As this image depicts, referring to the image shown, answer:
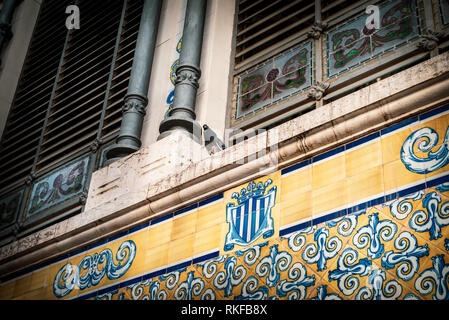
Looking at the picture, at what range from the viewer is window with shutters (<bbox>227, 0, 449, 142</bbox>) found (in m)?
5.30

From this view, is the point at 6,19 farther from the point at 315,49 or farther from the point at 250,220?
the point at 250,220

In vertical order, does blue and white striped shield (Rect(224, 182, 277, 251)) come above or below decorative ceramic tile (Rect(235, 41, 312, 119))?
below

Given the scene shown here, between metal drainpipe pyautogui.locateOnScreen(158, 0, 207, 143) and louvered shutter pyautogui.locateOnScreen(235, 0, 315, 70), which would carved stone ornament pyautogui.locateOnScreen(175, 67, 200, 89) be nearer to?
metal drainpipe pyautogui.locateOnScreen(158, 0, 207, 143)

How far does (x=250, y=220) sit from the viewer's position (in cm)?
467

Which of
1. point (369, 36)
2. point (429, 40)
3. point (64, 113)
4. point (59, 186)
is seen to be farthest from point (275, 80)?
point (64, 113)

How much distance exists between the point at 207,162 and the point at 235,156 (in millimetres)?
281

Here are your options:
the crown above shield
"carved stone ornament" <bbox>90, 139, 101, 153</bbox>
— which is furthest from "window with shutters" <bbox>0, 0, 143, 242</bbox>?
the crown above shield

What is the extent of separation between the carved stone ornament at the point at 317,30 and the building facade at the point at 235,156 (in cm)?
1

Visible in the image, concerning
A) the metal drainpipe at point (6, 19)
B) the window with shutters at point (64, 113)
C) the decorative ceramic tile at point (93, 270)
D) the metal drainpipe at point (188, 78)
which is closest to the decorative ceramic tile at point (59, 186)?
the window with shutters at point (64, 113)

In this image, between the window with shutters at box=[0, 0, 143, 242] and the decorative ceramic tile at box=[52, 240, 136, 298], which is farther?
the window with shutters at box=[0, 0, 143, 242]

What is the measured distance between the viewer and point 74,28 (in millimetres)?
9156

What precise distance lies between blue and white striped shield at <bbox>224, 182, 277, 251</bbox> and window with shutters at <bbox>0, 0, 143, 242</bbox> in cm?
261
